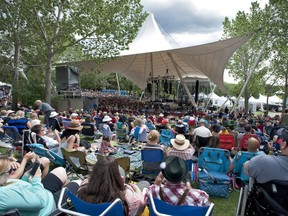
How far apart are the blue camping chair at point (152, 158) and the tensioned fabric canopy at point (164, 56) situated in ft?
37.5

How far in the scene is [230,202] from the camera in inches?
182

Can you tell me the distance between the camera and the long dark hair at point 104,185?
237cm

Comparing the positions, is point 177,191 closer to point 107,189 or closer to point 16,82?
point 107,189

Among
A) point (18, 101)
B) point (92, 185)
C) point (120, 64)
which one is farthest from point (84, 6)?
point (92, 185)

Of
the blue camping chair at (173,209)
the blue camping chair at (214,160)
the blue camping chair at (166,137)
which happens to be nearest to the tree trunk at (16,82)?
the blue camping chair at (166,137)

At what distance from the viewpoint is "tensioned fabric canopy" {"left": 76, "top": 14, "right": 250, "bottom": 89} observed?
16344mm

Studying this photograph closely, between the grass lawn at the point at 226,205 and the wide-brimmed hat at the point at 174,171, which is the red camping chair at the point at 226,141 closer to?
the grass lawn at the point at 226,205

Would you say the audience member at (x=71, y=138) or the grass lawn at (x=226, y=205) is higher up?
the audience member at (x=71, y=138)

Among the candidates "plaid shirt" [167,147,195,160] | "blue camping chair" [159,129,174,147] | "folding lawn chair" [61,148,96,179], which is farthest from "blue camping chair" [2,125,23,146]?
"plaid shirt" [167,147,195,160]

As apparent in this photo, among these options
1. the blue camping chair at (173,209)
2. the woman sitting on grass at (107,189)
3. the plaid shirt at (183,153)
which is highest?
the woman sitting on grass at (107,189)

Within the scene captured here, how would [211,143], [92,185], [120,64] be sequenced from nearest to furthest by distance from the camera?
[92,185], [211,143], [120,64]

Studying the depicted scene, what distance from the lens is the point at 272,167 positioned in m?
2.79

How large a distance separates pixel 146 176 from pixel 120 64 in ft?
74.0

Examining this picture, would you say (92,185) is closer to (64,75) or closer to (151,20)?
(64,75)
